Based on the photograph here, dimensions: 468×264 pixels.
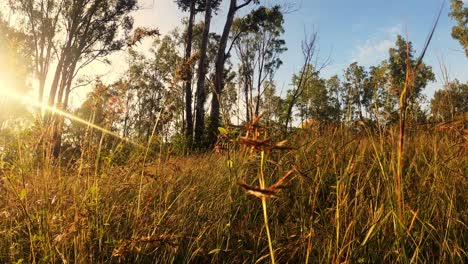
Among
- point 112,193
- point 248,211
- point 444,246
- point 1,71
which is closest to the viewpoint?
point 444,246

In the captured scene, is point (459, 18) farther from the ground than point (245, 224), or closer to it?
farther from the ground

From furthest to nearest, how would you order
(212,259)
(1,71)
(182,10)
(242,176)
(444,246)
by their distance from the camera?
(182,10)
(1,71)
(242,176)
(212,259)
(444,246)

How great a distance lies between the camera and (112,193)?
2590 mm

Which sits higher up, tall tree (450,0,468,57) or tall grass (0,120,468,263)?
tall tree (450,0,468,57)

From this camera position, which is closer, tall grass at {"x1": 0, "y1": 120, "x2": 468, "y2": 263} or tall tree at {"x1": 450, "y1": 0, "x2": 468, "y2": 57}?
tall grass at {"x1": 0, "y1": 120, "x2": 468, "y2": 263}

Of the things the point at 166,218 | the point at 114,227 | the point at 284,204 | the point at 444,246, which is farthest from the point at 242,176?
the point at 444,246

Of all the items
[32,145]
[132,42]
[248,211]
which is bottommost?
[248,211]

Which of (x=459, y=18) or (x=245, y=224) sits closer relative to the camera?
(x=245, y=224)

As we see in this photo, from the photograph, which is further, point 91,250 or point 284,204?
point 284,204

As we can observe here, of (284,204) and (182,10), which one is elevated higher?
(182,10)

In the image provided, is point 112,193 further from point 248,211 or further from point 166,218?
point 248,211

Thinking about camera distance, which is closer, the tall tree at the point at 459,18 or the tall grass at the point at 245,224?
the tall grass at the point at 245,224

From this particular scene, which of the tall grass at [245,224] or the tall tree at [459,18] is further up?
the tall tree at [459,18]

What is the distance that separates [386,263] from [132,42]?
177 centimetres
